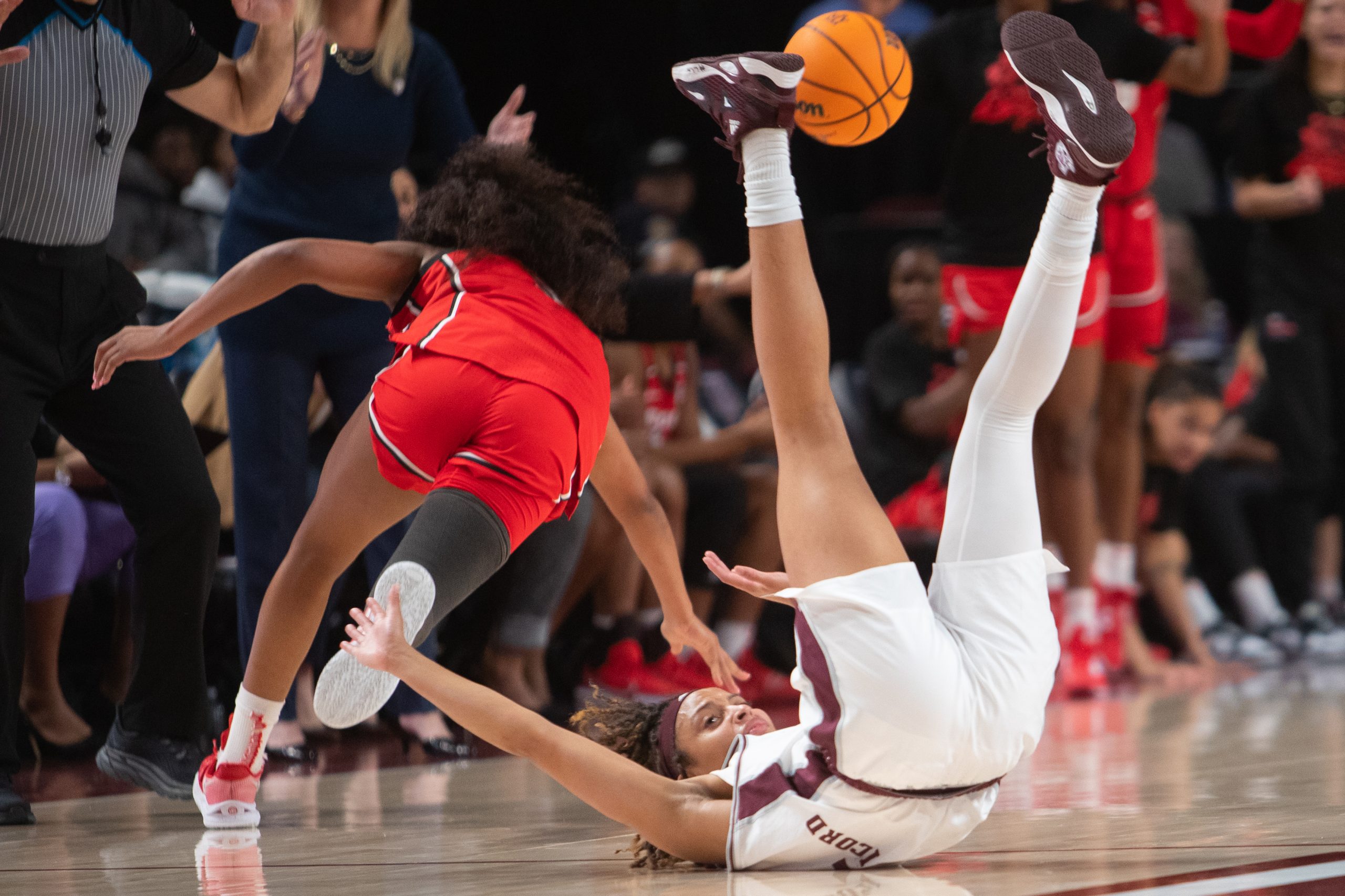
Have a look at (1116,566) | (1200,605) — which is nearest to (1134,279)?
(1116,566)

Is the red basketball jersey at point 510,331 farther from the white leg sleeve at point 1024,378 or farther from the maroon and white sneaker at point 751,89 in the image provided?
the white leg sleeve at point 1024,378

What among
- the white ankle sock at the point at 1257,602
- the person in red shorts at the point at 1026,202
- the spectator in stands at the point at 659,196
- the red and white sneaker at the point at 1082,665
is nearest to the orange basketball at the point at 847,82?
the person in red shorts at the point at 1026,202

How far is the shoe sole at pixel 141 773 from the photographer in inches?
115

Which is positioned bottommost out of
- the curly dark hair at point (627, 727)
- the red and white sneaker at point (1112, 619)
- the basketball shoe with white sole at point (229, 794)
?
the red and white sneaker at point (1112, 619)

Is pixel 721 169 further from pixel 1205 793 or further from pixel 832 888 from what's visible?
pixel 832 888

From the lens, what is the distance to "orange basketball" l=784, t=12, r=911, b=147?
314 centimetres

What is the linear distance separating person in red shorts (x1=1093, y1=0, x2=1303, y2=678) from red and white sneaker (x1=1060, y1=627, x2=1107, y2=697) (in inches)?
14.3

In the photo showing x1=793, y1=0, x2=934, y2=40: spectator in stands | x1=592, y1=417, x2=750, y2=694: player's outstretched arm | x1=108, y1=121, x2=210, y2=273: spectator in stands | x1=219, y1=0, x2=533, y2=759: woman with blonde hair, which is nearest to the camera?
x1=592, y1=417, x2=750, y2=694: player's outstretched arm

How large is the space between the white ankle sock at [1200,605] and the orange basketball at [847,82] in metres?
4.05

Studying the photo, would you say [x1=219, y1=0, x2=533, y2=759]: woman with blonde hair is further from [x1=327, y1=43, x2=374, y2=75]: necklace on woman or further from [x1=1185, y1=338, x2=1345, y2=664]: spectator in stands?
[x1=1185, y1=338, x2=1345, y2=664]: spectator in stands

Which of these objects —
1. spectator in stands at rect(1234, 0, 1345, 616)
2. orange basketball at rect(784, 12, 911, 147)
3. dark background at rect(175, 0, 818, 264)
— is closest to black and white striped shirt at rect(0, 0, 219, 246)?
orange basketball at rect(784, 12, 911, 147)

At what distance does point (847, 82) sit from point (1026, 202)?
1766mm

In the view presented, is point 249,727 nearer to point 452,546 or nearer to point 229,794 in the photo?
point 229,794

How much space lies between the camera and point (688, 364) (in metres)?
5.21
